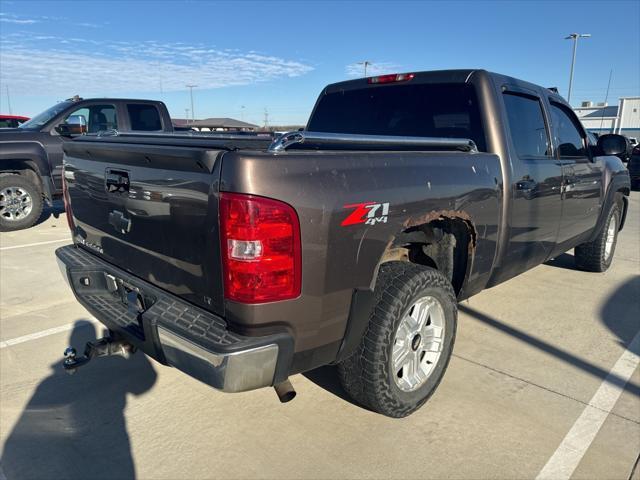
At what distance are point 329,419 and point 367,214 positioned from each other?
1.32 meters

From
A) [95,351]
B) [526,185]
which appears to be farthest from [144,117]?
[526,185]

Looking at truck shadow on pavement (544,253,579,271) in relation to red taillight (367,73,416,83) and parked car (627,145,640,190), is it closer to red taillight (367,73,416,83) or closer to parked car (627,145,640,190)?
red taillight (367,73,416,83)

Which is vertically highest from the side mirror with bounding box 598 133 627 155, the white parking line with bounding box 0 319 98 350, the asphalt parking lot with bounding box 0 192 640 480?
the side mirror with bounding box 598 133 627 155

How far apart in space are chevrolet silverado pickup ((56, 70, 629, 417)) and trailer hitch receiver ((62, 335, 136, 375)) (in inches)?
0.4

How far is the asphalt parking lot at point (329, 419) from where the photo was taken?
2.44 meters

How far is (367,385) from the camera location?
2.58 m

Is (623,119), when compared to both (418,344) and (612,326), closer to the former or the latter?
(612,326)

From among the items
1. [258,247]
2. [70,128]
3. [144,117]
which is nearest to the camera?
[258,247]

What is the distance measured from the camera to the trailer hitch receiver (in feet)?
8.86

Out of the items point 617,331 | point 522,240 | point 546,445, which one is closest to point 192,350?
point 546,445

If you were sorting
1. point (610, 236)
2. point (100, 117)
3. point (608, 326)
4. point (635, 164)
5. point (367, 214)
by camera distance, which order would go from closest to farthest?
point (367, 214), point (608, 326), point (610, 236), point (100, 117), point (635, 164)

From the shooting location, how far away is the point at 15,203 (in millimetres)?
7895

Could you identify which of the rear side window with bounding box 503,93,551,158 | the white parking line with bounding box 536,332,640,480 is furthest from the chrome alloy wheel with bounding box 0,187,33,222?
the white parking line with bounding box 536,332,640,480

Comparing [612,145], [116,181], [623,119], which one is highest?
[623,119]
